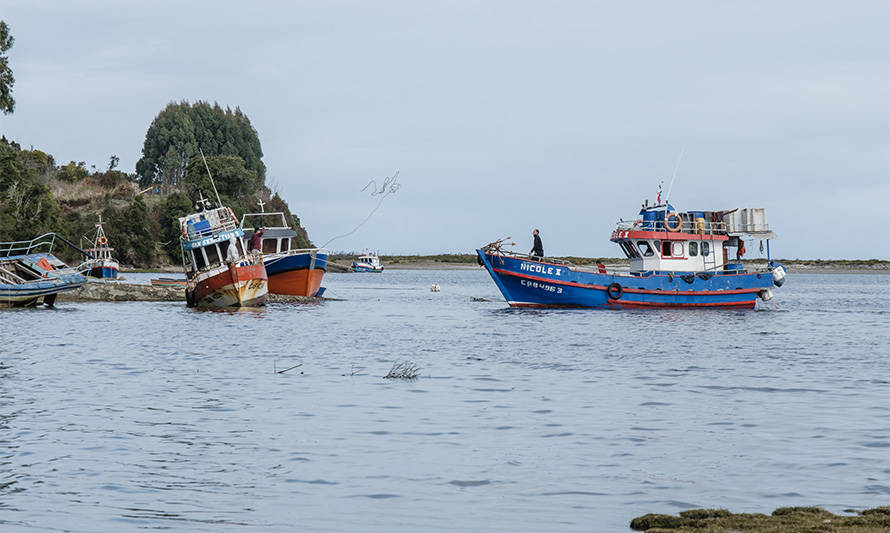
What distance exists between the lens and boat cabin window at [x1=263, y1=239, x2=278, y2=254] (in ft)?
179

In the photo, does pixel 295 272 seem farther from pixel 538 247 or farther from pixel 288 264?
pixel 538 247

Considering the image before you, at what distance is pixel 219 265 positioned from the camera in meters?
43.0

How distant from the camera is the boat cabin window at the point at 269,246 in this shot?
2143 inches

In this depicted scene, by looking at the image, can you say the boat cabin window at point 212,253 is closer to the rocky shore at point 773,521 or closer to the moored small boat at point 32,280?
the moored small boat at point 32,280

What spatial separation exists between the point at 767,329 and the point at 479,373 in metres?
18.7

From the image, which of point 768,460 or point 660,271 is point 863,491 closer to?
point 768,460

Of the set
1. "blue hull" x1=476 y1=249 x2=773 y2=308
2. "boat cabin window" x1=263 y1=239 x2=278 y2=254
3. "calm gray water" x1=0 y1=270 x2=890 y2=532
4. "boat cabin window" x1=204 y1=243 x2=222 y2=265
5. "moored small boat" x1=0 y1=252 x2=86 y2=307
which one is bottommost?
"calm gray water" x1=0 y1=270 x2=890 y2=532

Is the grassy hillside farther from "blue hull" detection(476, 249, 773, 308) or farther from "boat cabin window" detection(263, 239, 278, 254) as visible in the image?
"blue hull" detection(476, 249, 773, 308)

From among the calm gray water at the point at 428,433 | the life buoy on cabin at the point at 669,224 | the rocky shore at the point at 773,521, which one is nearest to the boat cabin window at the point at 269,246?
the life buoy on cabin at the point at 669,224

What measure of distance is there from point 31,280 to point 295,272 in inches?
516

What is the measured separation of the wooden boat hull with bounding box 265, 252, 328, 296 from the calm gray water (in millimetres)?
22835

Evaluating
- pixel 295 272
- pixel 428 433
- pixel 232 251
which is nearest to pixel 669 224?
pixel 232 251

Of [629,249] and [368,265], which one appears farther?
[368,265]

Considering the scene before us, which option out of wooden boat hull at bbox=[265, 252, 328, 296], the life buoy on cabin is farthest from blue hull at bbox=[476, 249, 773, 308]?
wooden boat hull at bbox=[265, 252, 328, 296]
